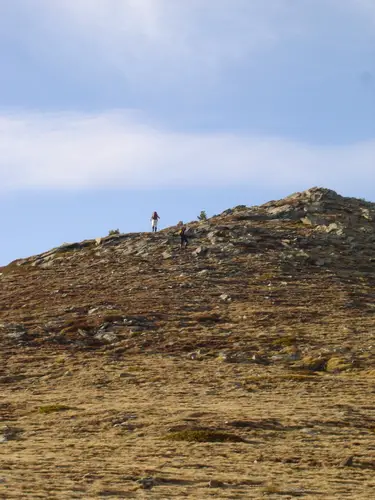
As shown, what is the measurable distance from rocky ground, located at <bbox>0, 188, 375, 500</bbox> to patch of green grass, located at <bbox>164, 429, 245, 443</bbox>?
2.5 inches

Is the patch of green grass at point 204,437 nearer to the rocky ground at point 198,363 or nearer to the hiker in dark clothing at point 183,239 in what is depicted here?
the rocky ground at point 198,363

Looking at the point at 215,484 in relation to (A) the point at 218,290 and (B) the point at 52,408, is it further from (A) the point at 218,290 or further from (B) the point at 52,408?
(A) the point at 218,290

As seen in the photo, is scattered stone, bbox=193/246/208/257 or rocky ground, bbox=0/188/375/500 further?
scattered stone, bbox=193/246/208/257

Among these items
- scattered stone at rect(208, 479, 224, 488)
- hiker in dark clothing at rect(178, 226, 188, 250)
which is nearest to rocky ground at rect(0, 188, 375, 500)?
scattered stone at rect(208, 479, 224, 488)

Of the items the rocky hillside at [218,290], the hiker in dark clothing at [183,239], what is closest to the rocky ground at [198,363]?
the rocky hillside at [218,290]

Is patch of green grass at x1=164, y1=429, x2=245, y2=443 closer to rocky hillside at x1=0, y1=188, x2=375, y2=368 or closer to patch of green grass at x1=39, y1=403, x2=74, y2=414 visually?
patch of green grass at x1=39, y1=403, x2=74, y2=414

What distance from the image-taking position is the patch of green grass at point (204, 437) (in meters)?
24.1

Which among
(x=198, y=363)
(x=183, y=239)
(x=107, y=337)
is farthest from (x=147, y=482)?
(x=183, y=239)

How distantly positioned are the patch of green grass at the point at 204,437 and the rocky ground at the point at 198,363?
2.5 inches

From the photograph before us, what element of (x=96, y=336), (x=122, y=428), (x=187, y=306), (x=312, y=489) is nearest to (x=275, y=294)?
(x=187, y=306)

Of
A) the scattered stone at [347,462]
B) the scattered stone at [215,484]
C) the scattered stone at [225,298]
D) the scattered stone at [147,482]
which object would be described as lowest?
the scattered stone at [347,462]

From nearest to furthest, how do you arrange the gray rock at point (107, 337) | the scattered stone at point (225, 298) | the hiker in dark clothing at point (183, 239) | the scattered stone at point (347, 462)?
the scattered stone at point (347, 462)
the gray rock at point (107, 337)
the scattered stone at point (225, 298)
the hiker in dark clothing at point (183, 239)

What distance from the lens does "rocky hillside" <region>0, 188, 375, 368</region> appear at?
45.4 metres

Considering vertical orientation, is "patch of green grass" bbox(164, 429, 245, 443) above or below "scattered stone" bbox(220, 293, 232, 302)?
below
